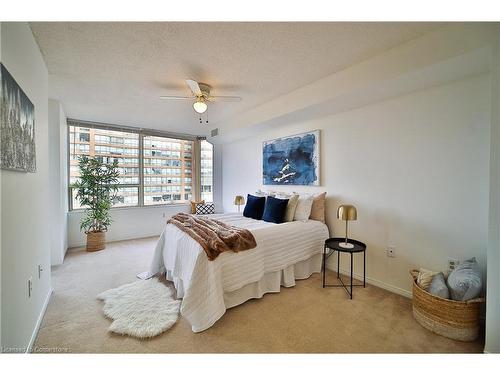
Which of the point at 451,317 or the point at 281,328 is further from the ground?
the point at 451,317

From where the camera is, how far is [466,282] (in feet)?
5.39

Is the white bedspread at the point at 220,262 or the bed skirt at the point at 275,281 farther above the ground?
the white bedspread at the point at 220,262

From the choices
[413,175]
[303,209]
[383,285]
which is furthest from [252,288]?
[413,175]

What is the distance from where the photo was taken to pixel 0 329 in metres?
1.09

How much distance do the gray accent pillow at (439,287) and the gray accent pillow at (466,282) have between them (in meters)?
0.05

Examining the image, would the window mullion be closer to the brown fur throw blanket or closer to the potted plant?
the potted plant

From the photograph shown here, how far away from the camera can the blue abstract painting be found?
3197 millimetres

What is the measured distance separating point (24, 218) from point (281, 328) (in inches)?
84.9

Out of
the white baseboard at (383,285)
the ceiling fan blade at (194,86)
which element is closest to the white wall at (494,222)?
the white baseboard at (383,285)

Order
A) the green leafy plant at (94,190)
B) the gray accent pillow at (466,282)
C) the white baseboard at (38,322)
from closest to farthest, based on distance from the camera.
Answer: the white baseboard at (38,322), the gray accent pillow at (466,282), the green leafy plant at (94,190)

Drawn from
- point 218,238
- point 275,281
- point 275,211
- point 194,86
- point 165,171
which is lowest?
point 275,281

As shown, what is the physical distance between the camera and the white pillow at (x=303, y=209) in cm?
295

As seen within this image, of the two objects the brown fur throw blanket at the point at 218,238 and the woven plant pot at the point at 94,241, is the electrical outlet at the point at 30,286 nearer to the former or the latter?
the brown fur throw blanket at the point at 218,238

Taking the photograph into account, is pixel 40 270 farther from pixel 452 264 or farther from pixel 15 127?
pixel 452 264
